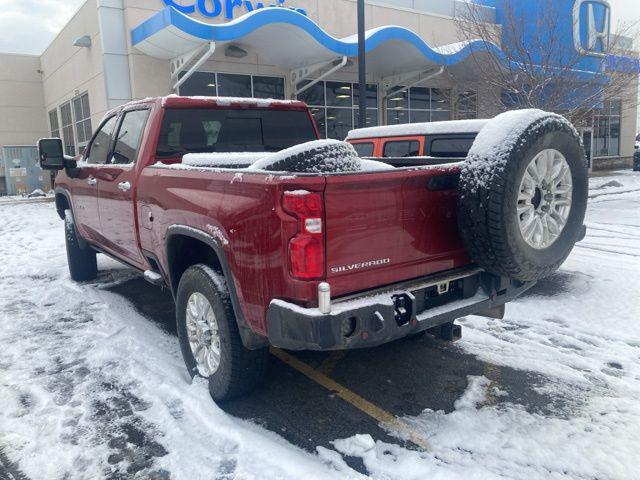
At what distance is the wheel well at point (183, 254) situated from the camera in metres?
3.68

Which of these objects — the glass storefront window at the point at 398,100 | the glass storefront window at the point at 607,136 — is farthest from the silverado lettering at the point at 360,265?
the glass storefront window at the point at 607,136

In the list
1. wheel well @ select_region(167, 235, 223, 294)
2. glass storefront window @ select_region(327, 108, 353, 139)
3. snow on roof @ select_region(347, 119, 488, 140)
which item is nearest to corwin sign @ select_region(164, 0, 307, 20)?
glass storefront window @ select_region(327, 108, 353, 139)

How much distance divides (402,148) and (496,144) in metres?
4.35

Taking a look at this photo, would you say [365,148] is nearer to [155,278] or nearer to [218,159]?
[218,159]

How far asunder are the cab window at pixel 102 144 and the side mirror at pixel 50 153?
0.33 metres

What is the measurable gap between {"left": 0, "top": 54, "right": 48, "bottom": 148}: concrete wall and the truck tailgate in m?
27.2

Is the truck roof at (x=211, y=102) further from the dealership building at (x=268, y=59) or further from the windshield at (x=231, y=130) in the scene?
the dealership building at (x=268, y=59)

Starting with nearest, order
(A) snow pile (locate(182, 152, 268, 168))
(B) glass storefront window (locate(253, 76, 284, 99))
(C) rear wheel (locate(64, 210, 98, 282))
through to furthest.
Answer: (A) snow pile (locate(182, 152, 268, 168)), (C) rear wheel (locate(64, 210, 98, 282)), (B) glass storefront window (locate(253, 76, 284, 99))

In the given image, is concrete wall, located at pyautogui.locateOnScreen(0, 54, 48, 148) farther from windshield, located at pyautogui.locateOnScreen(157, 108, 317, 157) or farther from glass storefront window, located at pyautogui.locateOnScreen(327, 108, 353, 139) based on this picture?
windshield, located at pyautogui.locateOnScreen(157, 108, 317, 157)

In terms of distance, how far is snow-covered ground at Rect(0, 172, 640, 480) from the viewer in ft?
9.13

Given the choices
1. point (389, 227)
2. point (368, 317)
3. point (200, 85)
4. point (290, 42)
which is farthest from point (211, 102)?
point (200, 85)

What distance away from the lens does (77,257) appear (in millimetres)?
6609

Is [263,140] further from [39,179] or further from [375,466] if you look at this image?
[39,179]

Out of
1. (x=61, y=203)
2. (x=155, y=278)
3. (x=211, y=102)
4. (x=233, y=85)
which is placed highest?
(x=233, y=85)
